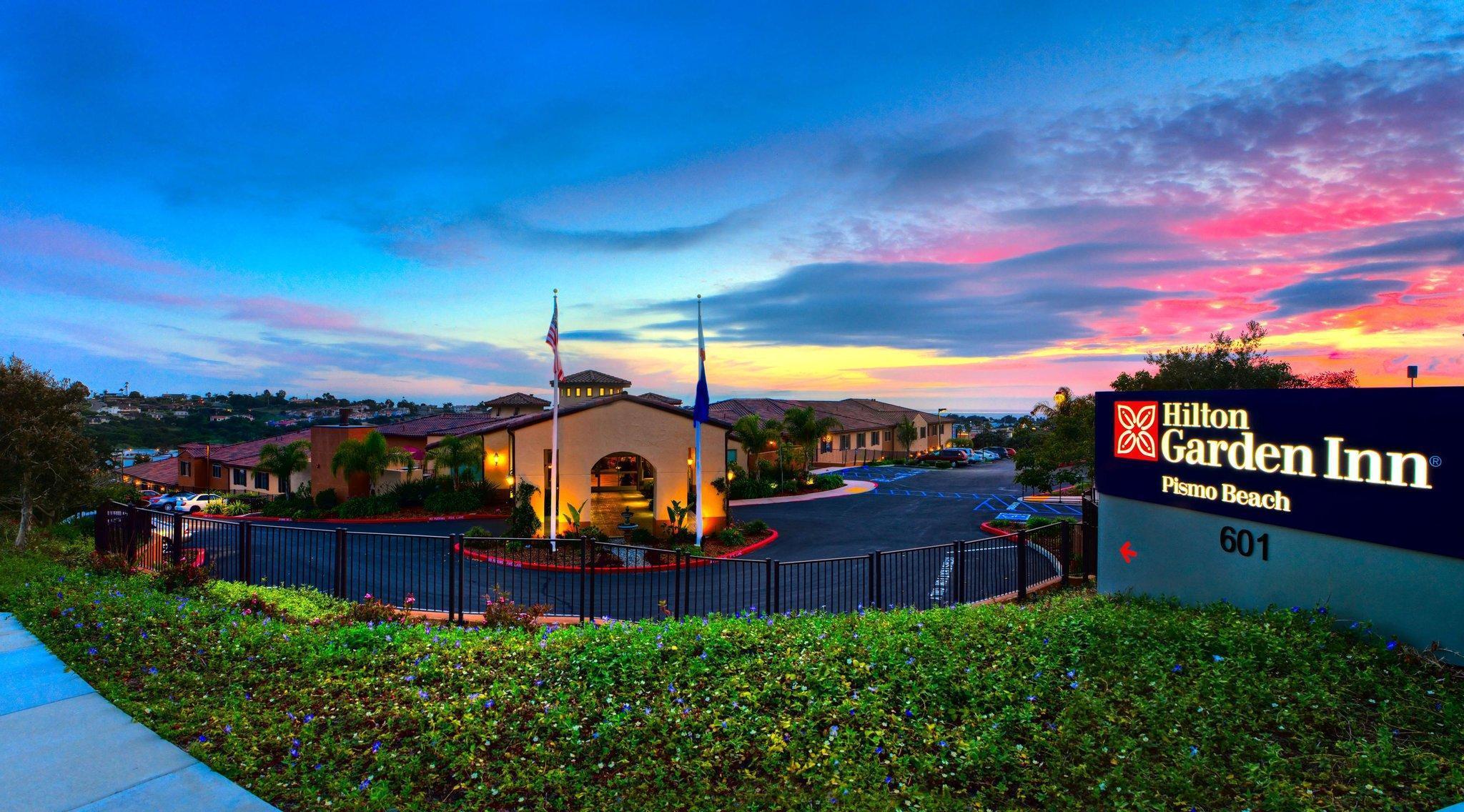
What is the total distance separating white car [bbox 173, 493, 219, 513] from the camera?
36.2 metres

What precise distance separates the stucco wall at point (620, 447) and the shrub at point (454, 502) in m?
8.51

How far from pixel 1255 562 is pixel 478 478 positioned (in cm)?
3062

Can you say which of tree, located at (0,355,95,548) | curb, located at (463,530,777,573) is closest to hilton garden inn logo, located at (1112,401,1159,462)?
curb, located at (463,530,777,573)

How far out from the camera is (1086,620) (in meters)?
7.41

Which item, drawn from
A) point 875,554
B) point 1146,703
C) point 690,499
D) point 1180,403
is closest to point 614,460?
point 690,499

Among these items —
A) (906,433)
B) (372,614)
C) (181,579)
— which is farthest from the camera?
(906,433)

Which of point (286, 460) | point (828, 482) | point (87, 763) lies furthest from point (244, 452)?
point (87, 763)

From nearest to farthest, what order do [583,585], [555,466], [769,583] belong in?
[583,585]
[769,583]
[555,466]

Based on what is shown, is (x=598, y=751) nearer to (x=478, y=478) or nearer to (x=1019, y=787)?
(x=1019, y=787)

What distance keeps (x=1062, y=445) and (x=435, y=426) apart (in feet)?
119

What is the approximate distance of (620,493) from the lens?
1391 inches

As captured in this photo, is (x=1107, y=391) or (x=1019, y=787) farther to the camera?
(x=1107, y=391)

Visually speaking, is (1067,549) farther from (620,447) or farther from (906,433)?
(906,433)

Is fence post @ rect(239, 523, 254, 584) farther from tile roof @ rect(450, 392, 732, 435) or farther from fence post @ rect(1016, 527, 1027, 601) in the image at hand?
fence post @ rect(1016, 527, 1027, 601)
